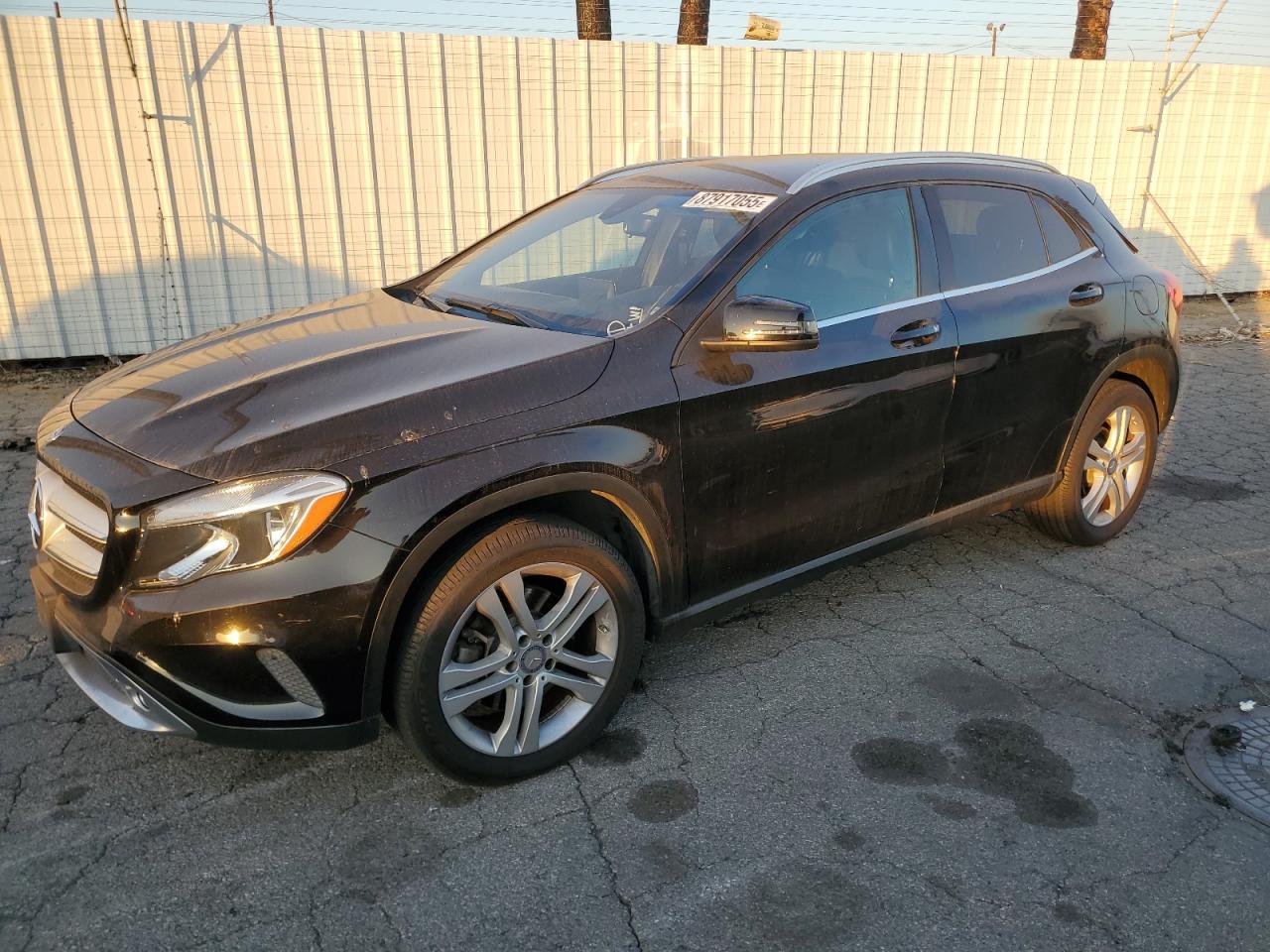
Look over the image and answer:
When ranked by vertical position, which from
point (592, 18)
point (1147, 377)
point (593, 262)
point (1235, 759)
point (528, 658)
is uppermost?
point (592, 18)

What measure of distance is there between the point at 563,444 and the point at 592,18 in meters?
8.71

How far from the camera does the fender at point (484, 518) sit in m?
2.40

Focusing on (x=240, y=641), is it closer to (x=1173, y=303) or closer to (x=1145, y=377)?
(x=1145, y=377)

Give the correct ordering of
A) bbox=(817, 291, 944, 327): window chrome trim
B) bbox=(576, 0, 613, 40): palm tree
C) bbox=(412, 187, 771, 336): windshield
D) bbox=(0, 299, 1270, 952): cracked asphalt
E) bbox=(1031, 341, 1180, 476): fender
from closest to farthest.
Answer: bbox=(0, 299, 1270, 952): cracked asphalt
bbox=(412, 187, 771, 336): windshield
bbox=(817, 291, 944, 327): window chrome trim
bbox=(1031, 341, 1180, 476): fender
bbox=(576, 0, 613, 40): palm tree

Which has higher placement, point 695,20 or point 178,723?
point 695,20

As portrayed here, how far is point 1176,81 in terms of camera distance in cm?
1027

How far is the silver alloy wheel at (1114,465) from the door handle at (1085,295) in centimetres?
57

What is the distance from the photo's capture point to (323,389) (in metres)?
2.61

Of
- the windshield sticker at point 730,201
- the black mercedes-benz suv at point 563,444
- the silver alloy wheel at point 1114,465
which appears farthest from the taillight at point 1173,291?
the windshield sticker at point 730,201

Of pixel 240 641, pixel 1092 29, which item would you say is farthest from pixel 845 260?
pixel 1092 29

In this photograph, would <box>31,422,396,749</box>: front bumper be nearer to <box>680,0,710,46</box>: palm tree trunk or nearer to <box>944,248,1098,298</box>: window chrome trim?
<box>944,248,1098,298</box>: window chrome trim

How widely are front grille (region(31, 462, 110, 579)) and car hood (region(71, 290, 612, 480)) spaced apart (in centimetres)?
18

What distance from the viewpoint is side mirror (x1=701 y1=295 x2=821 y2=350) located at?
113 inches

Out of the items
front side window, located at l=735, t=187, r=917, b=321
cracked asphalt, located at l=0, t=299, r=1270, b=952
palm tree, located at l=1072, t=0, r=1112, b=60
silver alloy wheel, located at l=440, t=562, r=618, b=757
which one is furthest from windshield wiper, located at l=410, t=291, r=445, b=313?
palm tree, located at l=1072, t=0, r=1112, b=60
